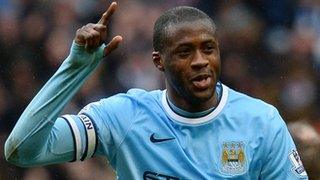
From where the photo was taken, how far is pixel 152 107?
3.78 m

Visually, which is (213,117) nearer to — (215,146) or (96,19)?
(215,146)

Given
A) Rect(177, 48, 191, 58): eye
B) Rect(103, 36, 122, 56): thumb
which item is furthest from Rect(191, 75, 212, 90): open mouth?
Rect(103, 36, 122, 56): thumb

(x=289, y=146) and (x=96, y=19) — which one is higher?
(x=96, y=19)

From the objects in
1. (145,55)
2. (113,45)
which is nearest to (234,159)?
(113,45)

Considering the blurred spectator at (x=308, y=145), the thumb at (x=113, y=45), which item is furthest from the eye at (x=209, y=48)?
the blurred spectator at (x=308, y=145)

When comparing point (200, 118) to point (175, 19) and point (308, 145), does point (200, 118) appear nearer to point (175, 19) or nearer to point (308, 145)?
point (175, 19)

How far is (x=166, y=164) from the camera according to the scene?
365cm

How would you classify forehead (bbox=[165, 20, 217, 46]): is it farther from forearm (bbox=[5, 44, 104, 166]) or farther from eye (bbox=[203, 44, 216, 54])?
forearm (bbox=[5, 44, 104, 166])

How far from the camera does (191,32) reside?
3.65m

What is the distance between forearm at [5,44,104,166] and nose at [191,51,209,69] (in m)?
0.38

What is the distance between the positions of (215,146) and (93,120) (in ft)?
1.70

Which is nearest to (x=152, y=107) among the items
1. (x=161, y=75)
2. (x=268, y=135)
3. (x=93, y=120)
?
(x=93, y=120)

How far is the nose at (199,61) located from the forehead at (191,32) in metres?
0.07

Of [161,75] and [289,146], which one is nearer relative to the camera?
[289,146]
